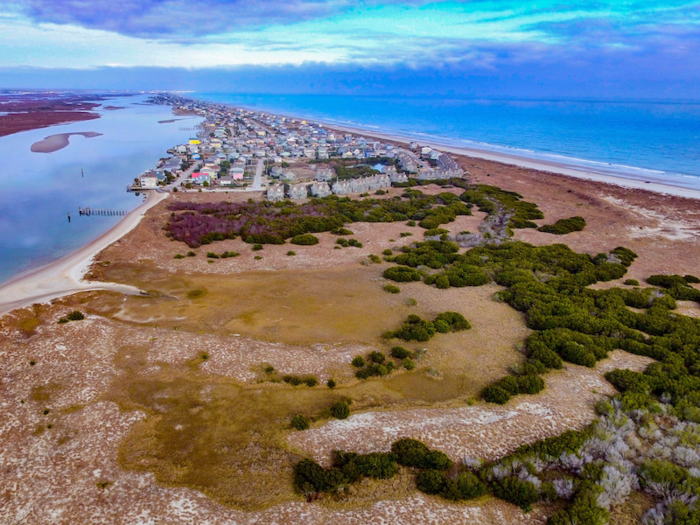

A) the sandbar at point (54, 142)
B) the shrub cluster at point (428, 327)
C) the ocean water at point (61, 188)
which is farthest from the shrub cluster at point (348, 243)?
the sandbar at point (54, 142)

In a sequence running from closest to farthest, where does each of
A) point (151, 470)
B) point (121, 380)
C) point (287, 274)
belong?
point (151, 470)
point (121, 380)
point (287, 274)

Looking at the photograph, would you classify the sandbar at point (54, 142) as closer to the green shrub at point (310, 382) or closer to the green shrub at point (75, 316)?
the green shrub at point (75, 316)

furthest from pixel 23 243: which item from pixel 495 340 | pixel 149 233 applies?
pixel 495 340

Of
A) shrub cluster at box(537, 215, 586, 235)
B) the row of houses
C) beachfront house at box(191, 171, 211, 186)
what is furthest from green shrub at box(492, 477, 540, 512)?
beachfront house at box(191, 171, 211, 186)

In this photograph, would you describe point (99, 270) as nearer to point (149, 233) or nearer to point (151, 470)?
point (149, 233)

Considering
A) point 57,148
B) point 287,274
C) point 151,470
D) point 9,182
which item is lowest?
point 151,470

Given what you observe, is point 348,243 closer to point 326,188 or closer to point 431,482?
point 326,188
